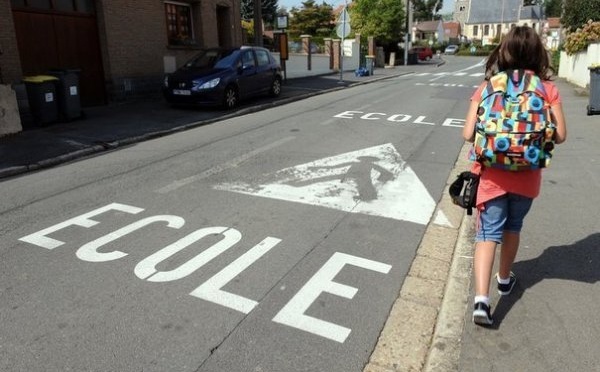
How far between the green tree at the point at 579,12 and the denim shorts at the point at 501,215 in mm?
24581

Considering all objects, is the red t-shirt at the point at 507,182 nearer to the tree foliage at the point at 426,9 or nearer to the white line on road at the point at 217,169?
the white line on road at the point at 217,169

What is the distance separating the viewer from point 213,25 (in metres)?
18.5

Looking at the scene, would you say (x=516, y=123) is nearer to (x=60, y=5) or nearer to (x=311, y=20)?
(x=60, y=5)

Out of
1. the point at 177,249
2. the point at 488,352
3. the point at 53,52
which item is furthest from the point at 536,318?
the point at 53,52

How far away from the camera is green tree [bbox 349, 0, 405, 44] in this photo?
44375 millimetres

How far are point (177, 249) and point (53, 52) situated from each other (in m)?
10.5

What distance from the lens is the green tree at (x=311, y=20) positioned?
51897 mm

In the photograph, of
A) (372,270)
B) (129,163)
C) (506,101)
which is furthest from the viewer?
(129,163)

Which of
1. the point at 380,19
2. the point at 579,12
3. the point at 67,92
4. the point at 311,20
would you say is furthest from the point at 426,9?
the point at 67,92

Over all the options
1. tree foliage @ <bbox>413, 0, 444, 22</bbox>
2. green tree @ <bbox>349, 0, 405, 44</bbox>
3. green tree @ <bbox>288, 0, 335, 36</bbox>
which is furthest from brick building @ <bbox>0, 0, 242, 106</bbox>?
tree foliage @ <bbox>413, 0, 444, 22</bbox>

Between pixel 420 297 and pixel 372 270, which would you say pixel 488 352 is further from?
pixel 372 270

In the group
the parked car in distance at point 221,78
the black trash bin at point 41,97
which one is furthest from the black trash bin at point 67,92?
the parked car in distance at point 221,78

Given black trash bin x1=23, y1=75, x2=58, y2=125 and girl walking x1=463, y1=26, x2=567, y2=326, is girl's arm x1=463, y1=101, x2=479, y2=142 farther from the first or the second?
black trash bin x1=23, y1=75, x2=58, y2=125

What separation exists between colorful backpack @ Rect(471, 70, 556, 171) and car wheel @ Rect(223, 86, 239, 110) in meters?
11.1
